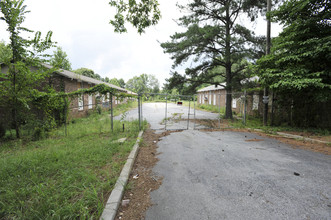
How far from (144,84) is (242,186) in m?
84.0

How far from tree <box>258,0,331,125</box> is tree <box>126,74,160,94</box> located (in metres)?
74.7

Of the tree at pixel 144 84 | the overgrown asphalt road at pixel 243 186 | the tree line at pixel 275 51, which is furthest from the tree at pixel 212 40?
the tree at pixel 144 84

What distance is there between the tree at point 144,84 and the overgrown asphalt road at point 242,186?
7761cm

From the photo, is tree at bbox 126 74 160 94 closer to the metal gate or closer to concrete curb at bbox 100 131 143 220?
the metal gate

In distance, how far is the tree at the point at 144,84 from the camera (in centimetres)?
8112

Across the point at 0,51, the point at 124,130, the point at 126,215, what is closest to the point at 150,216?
the point at 126,215

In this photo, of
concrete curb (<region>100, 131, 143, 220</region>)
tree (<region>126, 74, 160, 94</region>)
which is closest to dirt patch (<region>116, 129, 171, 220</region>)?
concrete curb (<region>100, 131, 143, 220</region>)

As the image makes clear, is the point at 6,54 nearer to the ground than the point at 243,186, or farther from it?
farther from it

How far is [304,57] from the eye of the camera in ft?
22.4

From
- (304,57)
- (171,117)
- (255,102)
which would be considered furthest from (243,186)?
(255,102)

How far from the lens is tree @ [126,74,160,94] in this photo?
266 ft

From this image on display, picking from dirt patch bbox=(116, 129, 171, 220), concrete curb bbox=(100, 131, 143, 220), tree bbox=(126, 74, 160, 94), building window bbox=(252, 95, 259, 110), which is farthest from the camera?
tree bbox=(126, 74, 160, 94)

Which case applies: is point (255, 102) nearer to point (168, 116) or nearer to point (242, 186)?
point (168, 116)

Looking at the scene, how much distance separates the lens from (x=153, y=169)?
12.3 feet
